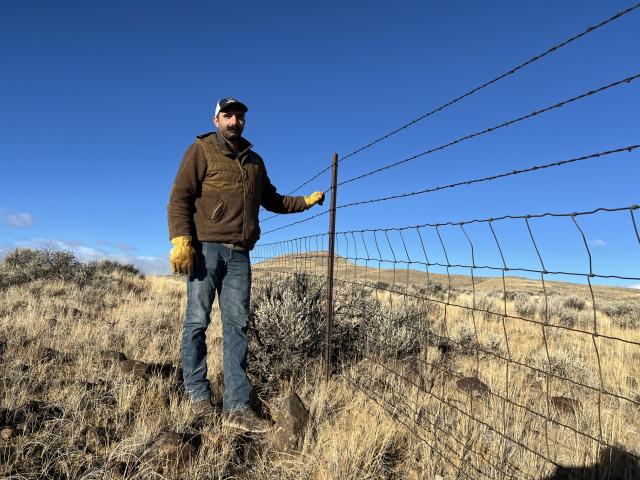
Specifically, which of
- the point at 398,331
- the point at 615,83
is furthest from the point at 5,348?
the point at 615,83

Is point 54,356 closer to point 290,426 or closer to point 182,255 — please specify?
point 182,255

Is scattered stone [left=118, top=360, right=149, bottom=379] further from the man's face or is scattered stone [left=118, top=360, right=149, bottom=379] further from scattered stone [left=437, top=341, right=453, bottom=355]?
scattered stone [left=437, top=341, right=453, bottom=355]

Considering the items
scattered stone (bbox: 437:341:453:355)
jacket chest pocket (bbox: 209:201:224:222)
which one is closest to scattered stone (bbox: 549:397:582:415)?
scattered stone (bbox: 437:341:453:355)

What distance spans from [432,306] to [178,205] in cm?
856

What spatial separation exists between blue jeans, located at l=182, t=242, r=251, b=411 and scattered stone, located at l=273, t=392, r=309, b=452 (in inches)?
17.3

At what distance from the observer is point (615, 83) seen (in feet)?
7.08

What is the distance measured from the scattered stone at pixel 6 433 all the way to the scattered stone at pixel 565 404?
4.52 meters

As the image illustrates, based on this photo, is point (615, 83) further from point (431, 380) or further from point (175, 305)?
point (175, 305)

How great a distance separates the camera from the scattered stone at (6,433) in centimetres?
294

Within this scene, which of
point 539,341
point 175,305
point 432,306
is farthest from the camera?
point 432,306

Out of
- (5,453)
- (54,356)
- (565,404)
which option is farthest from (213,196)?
(565,404)

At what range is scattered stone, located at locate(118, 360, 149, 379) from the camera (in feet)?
14.1

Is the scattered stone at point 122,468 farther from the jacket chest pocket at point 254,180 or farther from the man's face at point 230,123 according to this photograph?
the man's face at point 230,123

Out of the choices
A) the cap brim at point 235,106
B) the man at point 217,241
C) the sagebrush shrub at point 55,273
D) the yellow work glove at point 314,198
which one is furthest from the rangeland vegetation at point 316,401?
the sagebrush shrub at point 55,273
